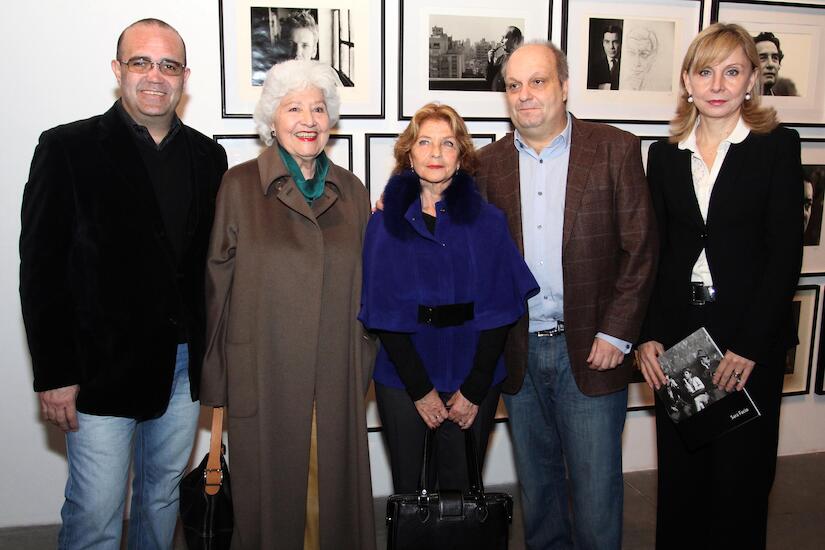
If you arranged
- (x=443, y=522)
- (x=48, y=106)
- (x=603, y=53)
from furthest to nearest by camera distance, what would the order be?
(x=603, y=53) → (x=48, y=106) → (x=443, y=522)

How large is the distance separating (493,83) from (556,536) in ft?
6.86

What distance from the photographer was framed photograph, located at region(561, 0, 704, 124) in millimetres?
3438

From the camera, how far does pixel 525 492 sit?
2.64 metres

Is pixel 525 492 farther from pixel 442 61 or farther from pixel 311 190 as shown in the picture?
pixel 442 61

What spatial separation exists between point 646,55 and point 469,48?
3.12 feet

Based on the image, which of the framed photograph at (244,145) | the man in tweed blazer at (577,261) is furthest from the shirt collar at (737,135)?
the framed photograph at (244,145)

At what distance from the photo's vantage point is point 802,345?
12.9ft

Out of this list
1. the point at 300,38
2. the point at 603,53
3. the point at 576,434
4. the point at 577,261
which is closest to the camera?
the point at 577,261

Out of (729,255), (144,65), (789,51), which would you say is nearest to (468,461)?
(729,255)

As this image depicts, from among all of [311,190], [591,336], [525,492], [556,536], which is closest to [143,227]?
[311,190]

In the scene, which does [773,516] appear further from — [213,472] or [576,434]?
[213,472]

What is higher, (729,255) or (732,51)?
(732,51)

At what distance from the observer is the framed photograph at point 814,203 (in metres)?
3.76

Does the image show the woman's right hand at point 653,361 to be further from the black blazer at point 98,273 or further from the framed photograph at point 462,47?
the black blazer at point 98,273
